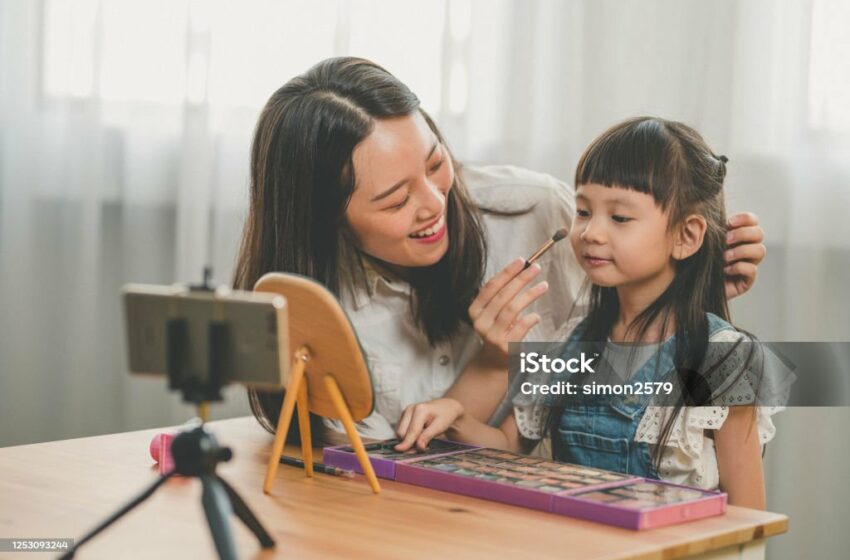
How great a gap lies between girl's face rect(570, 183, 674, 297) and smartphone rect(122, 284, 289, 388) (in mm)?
590

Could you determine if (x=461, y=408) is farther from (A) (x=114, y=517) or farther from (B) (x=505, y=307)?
(A) (x=114, y=517)

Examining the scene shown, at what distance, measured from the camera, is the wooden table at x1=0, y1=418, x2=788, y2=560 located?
0.87 meters

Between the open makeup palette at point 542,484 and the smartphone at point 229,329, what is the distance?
0.30 meters

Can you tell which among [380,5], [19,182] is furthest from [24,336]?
[380,5]

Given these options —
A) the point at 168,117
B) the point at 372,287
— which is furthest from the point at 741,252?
the point at 168,117

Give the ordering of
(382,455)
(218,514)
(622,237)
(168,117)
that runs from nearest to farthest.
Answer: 1. (218,514)
2. (382,455)
3. (622,237)
4. (168,117)

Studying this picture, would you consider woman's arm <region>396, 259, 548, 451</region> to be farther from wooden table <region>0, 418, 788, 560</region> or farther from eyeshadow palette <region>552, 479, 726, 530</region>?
eyeshadow palette <region>552, 479, 726, 530</region>

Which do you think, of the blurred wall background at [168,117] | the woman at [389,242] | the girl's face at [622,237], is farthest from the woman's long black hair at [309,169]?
the blurred wall background at [168,117]

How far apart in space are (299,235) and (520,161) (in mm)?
895

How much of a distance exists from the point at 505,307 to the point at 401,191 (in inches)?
7.5

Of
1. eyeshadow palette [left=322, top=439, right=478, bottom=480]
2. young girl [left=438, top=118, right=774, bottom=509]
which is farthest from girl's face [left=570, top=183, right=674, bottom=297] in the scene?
eyeshadow palette [left=322, top=439, right=478, bottom=480]

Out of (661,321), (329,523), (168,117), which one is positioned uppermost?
(168,117)

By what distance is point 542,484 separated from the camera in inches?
40.1

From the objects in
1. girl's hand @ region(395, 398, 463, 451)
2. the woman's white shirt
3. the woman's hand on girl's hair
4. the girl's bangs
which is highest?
the girl's bangs
